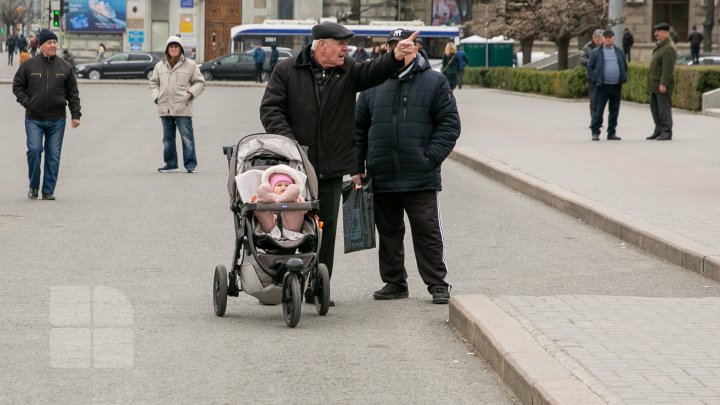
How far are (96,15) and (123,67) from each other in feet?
57.0

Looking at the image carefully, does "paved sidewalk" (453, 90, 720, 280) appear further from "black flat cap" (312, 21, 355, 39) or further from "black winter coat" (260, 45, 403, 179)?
"black flat cap" (312, 21, 355, 39)

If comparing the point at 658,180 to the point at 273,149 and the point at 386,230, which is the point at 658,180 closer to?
the point at 386,230

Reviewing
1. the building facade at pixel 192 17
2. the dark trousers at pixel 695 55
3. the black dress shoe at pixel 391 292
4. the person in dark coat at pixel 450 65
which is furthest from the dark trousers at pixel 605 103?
the building facade at pixel 192 17

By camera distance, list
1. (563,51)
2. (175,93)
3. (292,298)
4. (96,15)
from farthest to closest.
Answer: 1. (96,15)
2. (563,51)
3. (175,93)
4. (292,298)

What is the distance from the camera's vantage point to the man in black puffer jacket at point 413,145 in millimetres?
9141

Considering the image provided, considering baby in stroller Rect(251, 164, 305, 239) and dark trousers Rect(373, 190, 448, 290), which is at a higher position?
baby in stroller Rect(251, 164, 305, 239)

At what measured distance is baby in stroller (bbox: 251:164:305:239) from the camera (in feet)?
27.3

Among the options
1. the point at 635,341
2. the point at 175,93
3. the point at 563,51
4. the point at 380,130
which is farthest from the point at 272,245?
the point at 563,51

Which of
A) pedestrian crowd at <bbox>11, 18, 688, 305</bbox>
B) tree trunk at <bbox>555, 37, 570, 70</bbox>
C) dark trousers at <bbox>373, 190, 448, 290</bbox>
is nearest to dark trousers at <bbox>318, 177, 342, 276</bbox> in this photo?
pedestrian crowd at <bbox>11, 18, 688, 305</bbox>

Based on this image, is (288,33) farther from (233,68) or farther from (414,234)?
(414,234)

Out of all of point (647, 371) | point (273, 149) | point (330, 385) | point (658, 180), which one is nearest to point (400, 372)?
point (330, 385)

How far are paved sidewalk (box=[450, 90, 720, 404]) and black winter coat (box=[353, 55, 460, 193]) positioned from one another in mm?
1079

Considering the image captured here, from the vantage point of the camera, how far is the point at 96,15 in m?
79.5

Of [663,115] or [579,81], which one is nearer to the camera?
[663,115]
